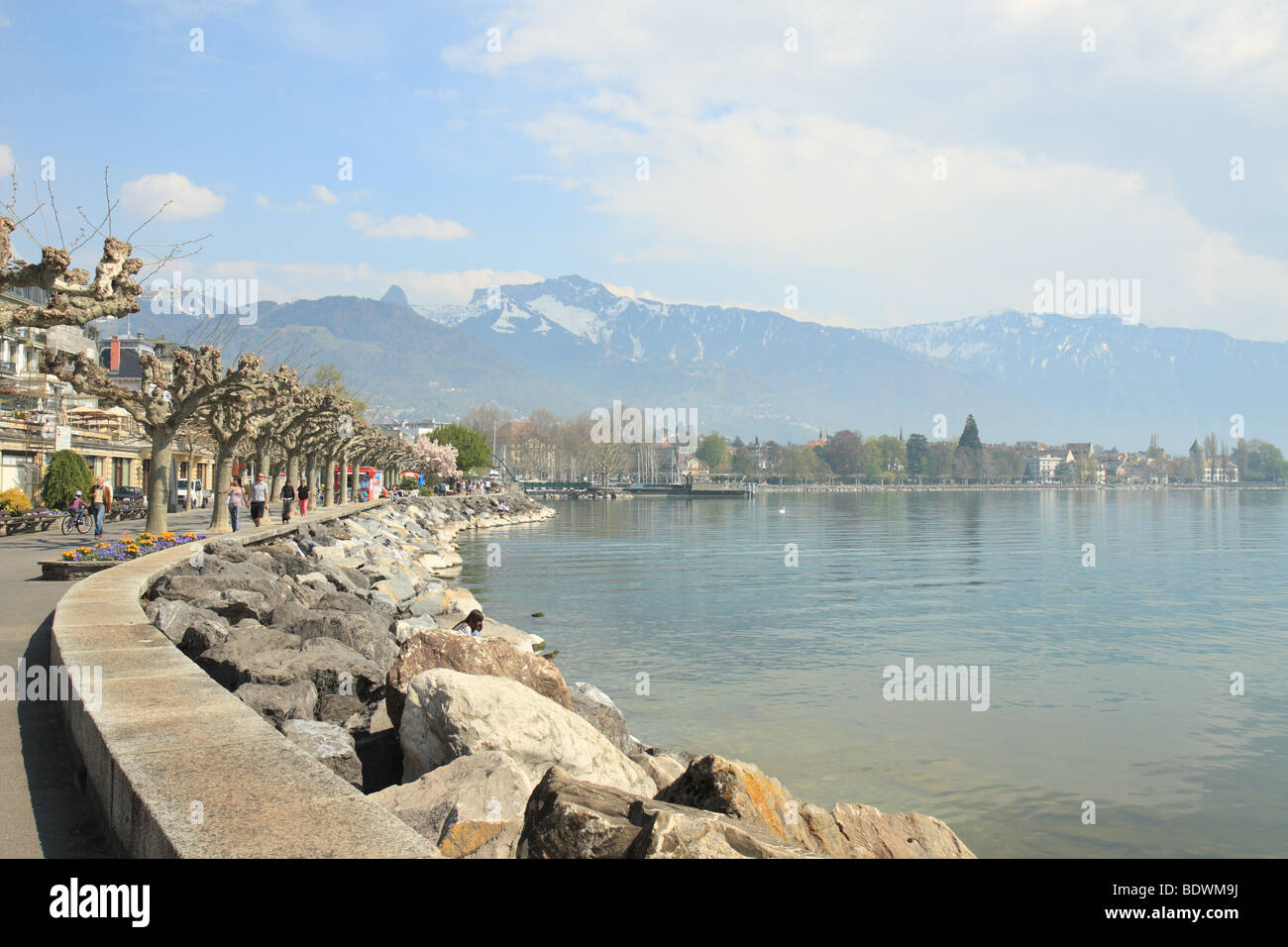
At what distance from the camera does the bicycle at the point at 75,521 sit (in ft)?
111

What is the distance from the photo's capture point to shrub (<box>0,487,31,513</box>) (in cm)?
3862

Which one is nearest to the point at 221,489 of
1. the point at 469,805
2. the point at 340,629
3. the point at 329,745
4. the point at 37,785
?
the point at 340,629

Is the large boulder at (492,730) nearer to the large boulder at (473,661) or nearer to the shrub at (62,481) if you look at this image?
the large boulder at (473,661)

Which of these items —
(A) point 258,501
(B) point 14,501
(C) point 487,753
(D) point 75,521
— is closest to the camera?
(C) point 487,753

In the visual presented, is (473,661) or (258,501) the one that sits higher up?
(258,501)

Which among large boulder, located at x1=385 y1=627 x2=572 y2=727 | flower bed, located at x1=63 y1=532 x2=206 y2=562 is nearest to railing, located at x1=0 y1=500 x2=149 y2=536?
flower bed, located at x1=63 y1=532 x2=206 y2=562

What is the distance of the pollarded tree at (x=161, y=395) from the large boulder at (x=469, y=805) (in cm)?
2568

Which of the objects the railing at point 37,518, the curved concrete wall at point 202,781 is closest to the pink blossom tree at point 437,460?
the railing at point 37,518

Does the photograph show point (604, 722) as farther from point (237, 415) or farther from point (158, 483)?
point (237, 415)

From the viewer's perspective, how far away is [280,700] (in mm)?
9258

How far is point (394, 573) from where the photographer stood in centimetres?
2877

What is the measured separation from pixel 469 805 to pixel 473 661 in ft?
12.9

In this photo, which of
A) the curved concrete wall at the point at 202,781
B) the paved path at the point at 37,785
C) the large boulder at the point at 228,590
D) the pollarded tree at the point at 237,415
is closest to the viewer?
the curved concrete wall at the point at 202,781
